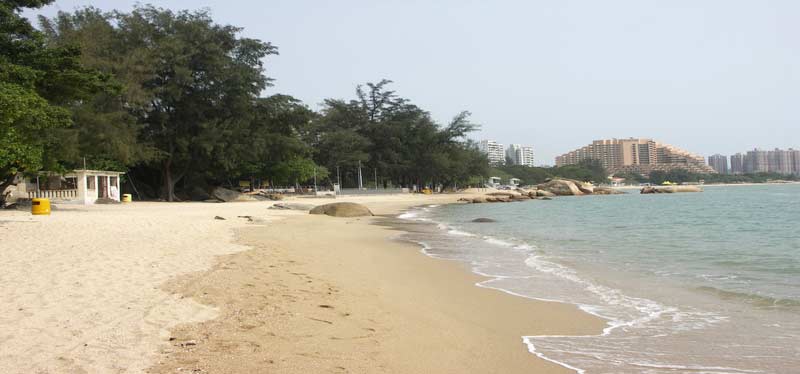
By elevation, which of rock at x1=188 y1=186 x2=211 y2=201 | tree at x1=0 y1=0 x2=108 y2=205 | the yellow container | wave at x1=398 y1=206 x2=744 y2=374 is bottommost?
wave at x1=398 y1=206 x2=744 y2=374

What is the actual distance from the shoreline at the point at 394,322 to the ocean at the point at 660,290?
0.33 metres

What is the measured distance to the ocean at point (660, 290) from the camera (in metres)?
4.70

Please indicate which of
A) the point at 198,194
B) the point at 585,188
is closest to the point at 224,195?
the point at 198,194

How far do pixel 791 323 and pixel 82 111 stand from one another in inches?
1159

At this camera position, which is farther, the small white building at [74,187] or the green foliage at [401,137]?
the green foliage at [401,137]

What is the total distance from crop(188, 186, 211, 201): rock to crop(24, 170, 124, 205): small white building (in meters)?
10.2

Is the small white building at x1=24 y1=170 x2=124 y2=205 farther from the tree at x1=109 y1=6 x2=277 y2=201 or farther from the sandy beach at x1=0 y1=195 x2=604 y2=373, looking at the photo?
the sandy beach at x1=0 y1=195 x2=604 y2=373

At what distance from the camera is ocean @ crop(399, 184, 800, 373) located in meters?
4.70

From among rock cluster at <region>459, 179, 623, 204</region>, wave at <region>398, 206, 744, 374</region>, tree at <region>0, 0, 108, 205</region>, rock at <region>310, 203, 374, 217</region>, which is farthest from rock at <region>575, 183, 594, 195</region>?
wave at <region>398, 206, 744, 374</region>

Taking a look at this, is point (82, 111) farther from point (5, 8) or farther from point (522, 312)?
point (522, 312)

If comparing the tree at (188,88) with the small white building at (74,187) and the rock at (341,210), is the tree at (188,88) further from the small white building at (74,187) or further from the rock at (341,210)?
the rock at (341,210)

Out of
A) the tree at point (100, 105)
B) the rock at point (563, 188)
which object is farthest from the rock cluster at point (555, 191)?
the tree at point (100, 105)

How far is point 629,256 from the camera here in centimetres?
1229

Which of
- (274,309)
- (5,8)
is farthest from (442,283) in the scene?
(5,8)
